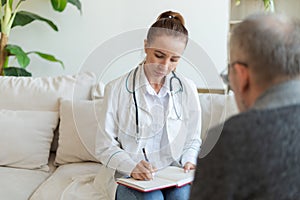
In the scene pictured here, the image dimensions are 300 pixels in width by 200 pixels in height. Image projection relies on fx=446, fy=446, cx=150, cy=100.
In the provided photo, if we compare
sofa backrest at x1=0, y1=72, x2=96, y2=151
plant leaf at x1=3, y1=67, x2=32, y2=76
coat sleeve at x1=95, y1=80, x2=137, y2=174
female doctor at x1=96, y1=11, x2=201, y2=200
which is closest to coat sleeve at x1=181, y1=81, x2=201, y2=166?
female doctor at x1=96, y1=11, x2=201, y2=200

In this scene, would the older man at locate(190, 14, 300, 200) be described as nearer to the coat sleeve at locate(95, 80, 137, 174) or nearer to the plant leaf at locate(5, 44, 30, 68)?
the coat sleeve at locate(95, 80, 137, 174)

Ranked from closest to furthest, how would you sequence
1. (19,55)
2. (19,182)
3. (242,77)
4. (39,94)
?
(242,77) < (19,182) < (39,94) < (19,55)

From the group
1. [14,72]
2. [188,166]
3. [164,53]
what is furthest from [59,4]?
[188,166]

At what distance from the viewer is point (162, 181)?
1521 millimetres

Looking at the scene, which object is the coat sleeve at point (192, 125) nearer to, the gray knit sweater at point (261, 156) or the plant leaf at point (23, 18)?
the gray knit sweater at point (261, 156)

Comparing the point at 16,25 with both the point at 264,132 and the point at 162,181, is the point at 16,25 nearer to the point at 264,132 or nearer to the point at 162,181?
the point at 162,181

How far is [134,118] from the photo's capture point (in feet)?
5.42

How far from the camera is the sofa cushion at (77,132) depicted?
2152mm

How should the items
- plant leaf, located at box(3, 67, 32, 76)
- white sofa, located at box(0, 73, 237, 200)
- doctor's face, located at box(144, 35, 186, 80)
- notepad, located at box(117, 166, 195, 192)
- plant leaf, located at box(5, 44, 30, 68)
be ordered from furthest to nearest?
1. plant leaf, located at box(3, 67, 32, 76)
2. plant leaf, located at box(5, 44, 30, 68)
3. white sofa, located at box(0, 73, 237, 200)
4. doctor's face, located at box(144, 35, 186, 80)
5. notepad, located at box(117, 166, 195, 192)

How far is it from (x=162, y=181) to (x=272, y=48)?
0.82 metres

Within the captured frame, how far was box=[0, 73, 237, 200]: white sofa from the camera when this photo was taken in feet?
6.68

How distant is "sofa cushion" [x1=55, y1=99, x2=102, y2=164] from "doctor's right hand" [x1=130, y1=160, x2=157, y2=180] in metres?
0.60

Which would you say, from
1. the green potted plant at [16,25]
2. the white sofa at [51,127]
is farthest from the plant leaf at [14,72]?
the white sofa at [51,127]

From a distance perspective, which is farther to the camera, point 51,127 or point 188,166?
point 51,127
